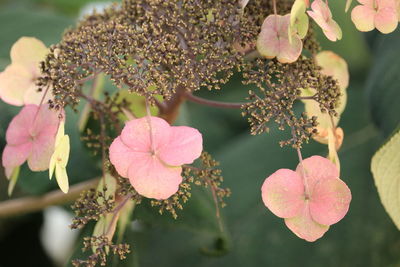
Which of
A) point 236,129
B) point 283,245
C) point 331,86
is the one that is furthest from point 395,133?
point 236,129

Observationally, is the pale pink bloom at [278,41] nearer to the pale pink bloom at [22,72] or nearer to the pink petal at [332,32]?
the pink petal at [332,32]

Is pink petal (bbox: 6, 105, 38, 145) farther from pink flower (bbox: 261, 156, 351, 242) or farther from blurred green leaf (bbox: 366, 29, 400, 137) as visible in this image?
blurred green leaf (bbox: 366, 29, 400, 137)

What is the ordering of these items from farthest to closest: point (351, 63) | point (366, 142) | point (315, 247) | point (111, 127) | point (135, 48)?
point (351, 63)
point (366, 142)
point (315, 247)
point (111, 127)
point (135, 48)

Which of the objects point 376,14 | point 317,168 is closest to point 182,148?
point 317,168

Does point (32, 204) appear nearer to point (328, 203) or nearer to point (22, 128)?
point (22, 128)

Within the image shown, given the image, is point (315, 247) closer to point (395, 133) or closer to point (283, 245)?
point (283, 245)
